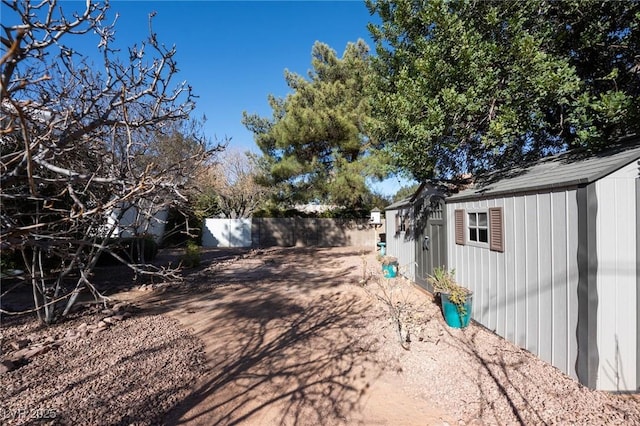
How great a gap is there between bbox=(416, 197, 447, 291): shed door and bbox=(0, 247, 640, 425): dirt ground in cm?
130

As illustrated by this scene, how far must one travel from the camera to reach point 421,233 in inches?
293

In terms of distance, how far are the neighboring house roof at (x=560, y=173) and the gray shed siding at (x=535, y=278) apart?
13 centimetres

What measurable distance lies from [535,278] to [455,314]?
127cm

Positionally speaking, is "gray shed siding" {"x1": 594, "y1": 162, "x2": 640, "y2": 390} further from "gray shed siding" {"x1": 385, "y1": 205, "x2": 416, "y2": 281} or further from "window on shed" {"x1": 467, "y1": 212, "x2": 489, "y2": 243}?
"gray shed siding" {"x1": 385, "y1": 205, "x2": 416, "y2": 281}

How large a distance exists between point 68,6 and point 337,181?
38.8 feet

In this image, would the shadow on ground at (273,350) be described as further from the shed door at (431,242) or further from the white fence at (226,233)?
the white fence at (226,233)

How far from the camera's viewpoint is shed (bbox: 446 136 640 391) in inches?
119

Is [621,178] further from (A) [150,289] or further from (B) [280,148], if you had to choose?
(B) [280,148]

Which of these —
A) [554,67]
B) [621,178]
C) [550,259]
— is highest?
[554,67]

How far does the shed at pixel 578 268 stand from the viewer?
3.01 metres

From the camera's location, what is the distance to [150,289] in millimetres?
7383

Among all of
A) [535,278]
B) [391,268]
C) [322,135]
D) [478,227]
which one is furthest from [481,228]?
→ [322,135]

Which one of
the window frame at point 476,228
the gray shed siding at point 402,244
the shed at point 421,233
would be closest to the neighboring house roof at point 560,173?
the window frame at point 476,228

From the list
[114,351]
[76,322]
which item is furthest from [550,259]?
[76,322]
